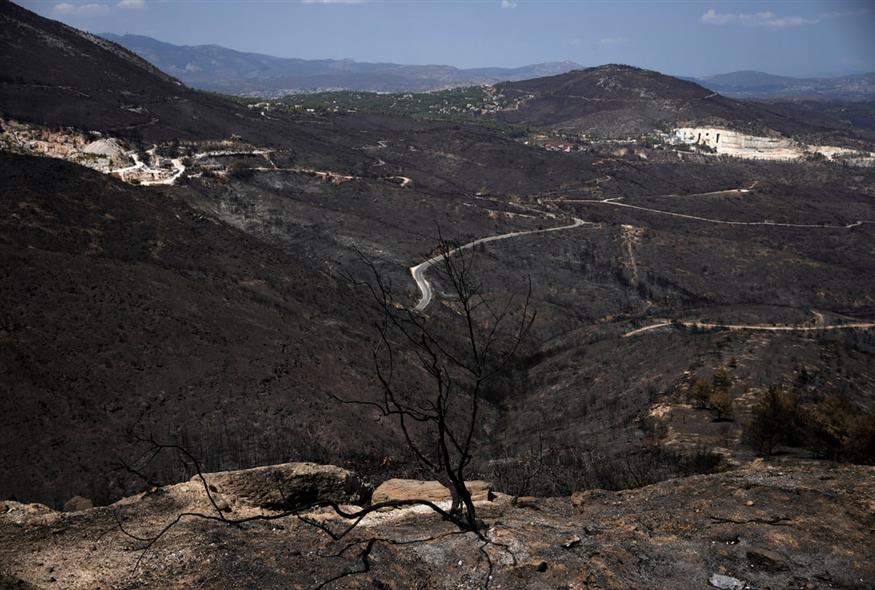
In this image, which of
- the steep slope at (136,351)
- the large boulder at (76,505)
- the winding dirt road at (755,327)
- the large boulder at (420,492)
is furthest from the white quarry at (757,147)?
A: the large boulder at (76,505)

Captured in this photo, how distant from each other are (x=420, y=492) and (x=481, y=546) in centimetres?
283

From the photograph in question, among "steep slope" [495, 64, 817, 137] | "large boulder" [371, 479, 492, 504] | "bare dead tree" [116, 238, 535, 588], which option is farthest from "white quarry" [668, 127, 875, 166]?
"large boulder" [371, 479, 492, 504]

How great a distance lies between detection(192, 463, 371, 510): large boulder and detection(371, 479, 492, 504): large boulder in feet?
1.56

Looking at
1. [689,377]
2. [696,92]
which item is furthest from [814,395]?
[696,92]

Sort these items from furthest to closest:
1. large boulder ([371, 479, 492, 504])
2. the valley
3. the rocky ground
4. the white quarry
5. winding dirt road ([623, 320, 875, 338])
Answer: the white quarry
winding dirt road ([623, 320, 875, 338])
large boulder ([371, 479, 492, 504])
the valley
the rocky ground

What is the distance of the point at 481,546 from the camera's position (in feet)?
22.2

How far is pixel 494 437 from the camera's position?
24.6 meters

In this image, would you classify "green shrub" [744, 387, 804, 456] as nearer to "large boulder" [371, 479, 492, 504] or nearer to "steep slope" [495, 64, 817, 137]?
"large boulder" [371, 479, 492, 504]

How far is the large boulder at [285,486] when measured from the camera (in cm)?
889

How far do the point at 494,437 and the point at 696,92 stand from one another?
17046cm

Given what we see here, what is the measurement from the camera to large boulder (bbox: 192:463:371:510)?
8.89 m

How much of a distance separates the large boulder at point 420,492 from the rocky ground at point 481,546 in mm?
627

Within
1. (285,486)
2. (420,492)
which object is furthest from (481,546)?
(285,486)

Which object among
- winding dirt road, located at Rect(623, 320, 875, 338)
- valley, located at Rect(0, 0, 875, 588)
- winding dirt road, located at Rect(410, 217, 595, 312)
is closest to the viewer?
valley, located at Rect(0, 0, 875, 588)
